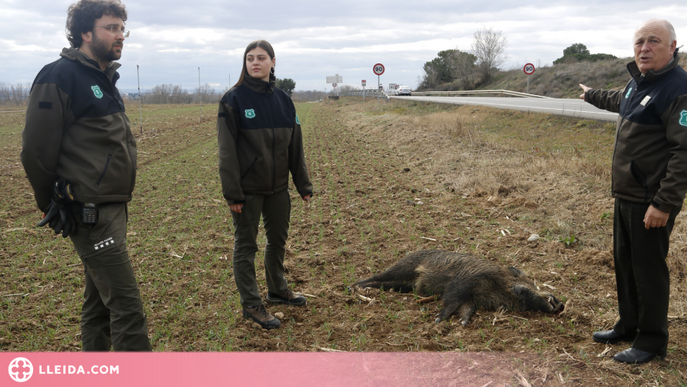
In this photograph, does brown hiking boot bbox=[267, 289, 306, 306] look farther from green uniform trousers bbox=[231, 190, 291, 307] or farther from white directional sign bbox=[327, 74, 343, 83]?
white directional sign bbox=[327, 74, 343, 83]

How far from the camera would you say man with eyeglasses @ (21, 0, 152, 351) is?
9.31ft

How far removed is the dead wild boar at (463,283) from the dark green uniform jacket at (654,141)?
1.49 m

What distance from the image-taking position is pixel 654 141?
3.17 m

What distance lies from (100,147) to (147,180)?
9437 millimetres

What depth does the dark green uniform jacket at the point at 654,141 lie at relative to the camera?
9.83 ft

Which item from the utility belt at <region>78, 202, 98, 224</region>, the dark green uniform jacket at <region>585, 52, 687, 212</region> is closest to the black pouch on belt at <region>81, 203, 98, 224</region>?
the utility belt at <region>78, 202, 98, 224</region>

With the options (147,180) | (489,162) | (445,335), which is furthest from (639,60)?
(147,180)

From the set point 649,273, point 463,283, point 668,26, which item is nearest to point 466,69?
point 463,283

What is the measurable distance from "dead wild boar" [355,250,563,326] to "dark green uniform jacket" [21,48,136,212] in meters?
3.08

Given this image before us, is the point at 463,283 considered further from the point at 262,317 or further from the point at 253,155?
the point at 253,155

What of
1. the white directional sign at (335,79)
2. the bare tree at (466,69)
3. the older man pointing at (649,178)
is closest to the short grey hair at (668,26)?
the older man pointing at (649,178)

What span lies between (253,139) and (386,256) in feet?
9.50

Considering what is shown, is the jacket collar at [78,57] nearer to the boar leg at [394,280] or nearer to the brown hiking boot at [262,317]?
the brown hiking boot at [262,317]

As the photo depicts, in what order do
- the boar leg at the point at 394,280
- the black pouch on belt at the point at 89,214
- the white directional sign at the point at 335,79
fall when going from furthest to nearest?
the white directional sign at the point at 335,79 → the boar leg at the point at 394,280 → the black pouch on belt at the point at 89,214
